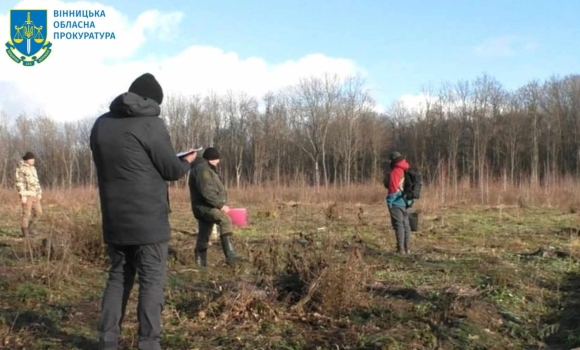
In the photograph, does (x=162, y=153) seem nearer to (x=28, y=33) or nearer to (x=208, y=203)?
(x=208, y=203)

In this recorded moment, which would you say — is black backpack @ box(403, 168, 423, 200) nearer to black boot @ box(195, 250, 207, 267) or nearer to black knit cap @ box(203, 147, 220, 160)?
black knit cap @ box(203, 147, 220, 160)

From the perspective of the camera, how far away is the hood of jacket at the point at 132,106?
11.8 feet

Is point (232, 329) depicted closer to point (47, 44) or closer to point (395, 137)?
point (47, 44)

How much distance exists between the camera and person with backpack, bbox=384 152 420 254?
8.73 meters

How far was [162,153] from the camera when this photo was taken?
3617 mm

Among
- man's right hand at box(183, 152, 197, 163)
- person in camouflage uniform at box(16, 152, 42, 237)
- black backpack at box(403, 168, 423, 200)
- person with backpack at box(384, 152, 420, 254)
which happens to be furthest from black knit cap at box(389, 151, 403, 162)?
person in camouflage uniform at box(16, 152, 42, 237)

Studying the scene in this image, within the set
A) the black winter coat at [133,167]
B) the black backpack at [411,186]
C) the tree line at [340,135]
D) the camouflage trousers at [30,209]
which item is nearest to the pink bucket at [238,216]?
the camouflage trousers at [30,209]

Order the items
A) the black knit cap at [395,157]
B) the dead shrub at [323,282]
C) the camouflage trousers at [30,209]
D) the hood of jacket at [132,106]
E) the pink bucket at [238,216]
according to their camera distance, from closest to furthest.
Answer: the hood of jacket at [132,106] → the dead shrub at [323,282] → the black knit cap at [395,157] → the camouflage trousers at [30,209] → the pink bucket at [238,216]

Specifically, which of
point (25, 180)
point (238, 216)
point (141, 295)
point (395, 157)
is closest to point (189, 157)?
point (141, 295)

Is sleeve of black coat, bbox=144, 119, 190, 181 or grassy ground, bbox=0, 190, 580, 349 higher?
sleeve of black coat, bbox=144, 119, 190, 181

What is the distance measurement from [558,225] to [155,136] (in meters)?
12.0

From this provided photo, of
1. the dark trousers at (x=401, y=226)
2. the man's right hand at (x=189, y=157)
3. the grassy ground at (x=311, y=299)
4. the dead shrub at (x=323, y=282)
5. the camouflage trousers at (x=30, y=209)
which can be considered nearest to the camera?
the man's right hand at (x=189, y=157)

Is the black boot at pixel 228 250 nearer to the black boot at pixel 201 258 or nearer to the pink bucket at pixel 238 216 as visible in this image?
the black boot at pixel 201 258

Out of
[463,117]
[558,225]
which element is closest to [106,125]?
[558,225]
